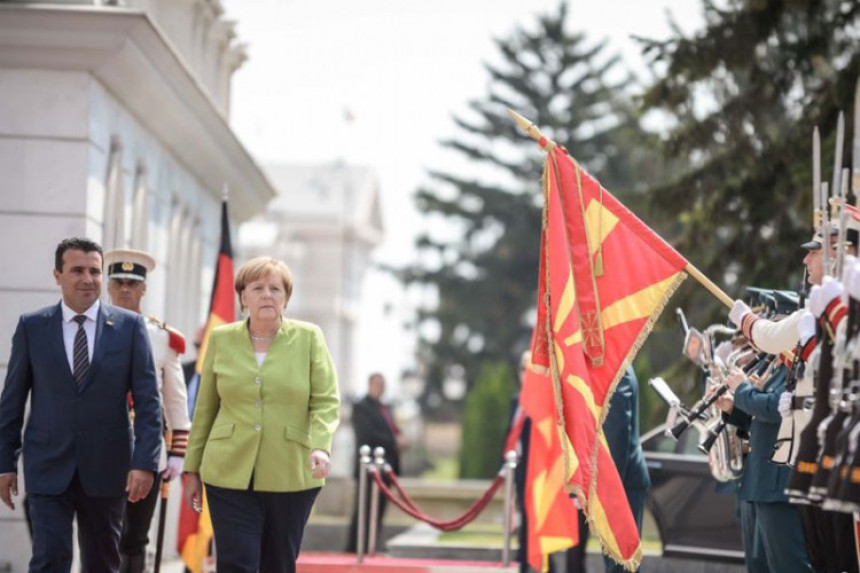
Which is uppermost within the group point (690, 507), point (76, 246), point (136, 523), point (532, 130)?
point (532, 130)

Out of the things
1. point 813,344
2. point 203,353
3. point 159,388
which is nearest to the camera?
point 813,344

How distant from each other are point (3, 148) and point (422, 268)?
4917 cm

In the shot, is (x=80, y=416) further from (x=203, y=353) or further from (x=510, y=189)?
(x=510, y=189)

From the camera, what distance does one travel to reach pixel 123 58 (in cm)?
1441

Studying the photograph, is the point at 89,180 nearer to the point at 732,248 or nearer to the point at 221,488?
the point at 221,488

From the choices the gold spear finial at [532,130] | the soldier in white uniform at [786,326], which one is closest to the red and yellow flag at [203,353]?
the gold spear finial at [532,130]

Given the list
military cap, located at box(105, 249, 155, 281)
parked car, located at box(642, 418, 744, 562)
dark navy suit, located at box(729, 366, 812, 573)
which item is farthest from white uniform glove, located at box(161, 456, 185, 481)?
parked car, located at box(642, 418, 744, 562)

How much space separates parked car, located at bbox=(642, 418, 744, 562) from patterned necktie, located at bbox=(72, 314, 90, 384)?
716 centimetres

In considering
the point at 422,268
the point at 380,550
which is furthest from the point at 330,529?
the point at 422,268

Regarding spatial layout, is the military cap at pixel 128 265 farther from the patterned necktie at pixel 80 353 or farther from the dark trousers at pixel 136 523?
the patterned necktie at pixel 80 353

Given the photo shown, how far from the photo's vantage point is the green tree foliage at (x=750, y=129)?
65.7 ft

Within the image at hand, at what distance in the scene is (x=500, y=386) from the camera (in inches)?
1838

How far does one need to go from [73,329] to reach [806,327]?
376cm

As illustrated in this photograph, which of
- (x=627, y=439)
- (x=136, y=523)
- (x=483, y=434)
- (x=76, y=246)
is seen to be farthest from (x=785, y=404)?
(x=483, y=434)
